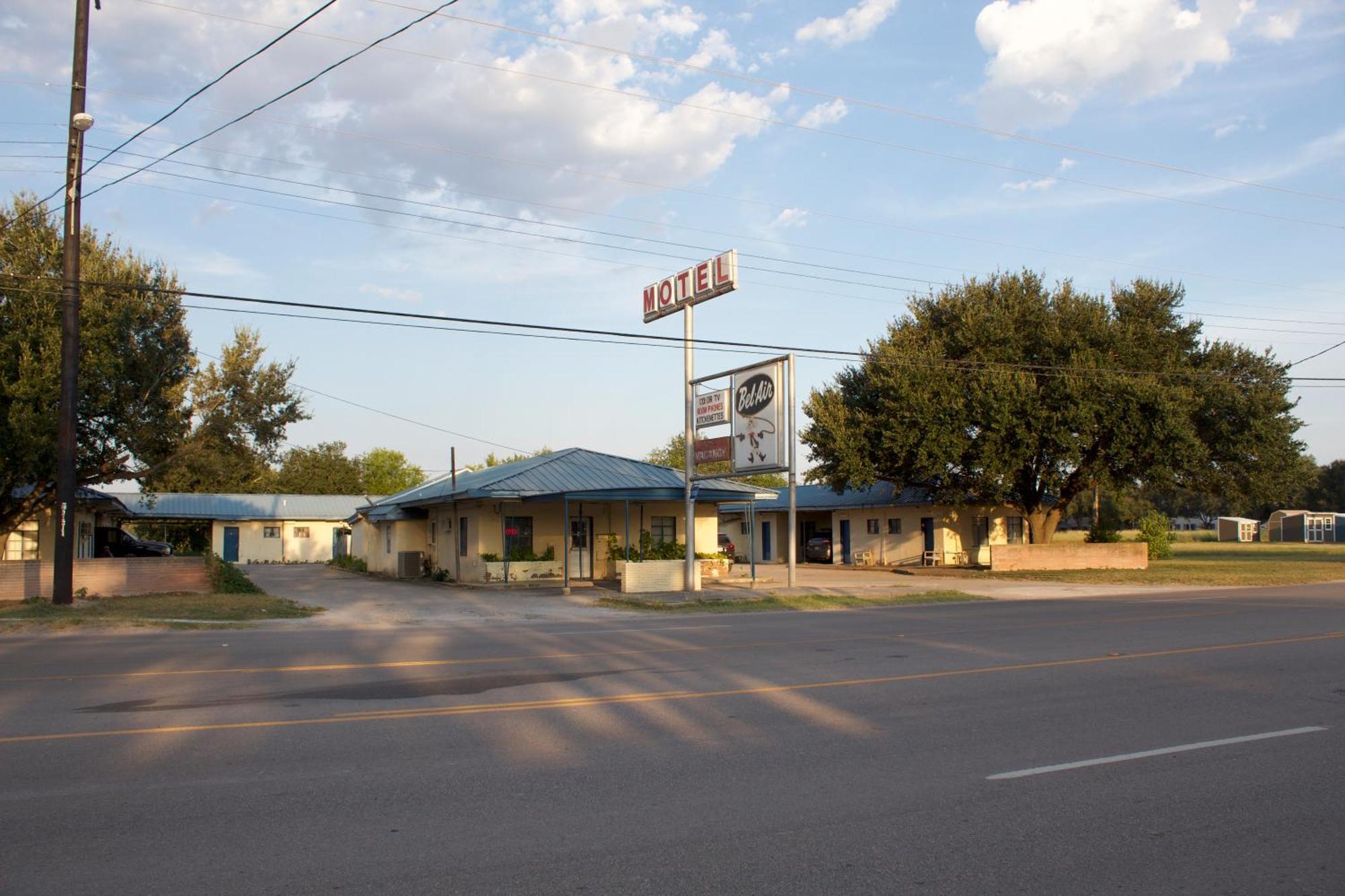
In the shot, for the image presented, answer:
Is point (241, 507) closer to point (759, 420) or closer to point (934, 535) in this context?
point (934, 535)

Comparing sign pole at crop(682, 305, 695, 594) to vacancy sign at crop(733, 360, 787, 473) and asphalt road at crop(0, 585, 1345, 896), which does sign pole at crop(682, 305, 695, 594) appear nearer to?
vacancy sign at crop(733, 360, 787, 473)

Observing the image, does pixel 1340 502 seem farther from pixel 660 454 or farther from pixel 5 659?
pixel 5 659

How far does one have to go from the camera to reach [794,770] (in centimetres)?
738

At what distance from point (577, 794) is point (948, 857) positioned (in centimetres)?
246

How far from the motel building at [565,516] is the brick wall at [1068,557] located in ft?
36.2

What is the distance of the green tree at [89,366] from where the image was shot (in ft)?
74.5

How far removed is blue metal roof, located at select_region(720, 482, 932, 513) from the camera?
43.7 meters

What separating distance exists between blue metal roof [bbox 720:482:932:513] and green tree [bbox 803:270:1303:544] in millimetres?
3020

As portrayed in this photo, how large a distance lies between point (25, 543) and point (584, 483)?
18168mm

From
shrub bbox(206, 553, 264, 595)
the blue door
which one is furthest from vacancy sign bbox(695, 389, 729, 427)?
the blue door

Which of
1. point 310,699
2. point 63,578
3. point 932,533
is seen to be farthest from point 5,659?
point 932,533

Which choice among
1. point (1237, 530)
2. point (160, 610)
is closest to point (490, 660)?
point (160, 610)

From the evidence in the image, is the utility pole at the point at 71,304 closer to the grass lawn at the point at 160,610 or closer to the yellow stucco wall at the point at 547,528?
the grass lawn at the point at 160,610

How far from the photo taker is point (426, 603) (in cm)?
2600
